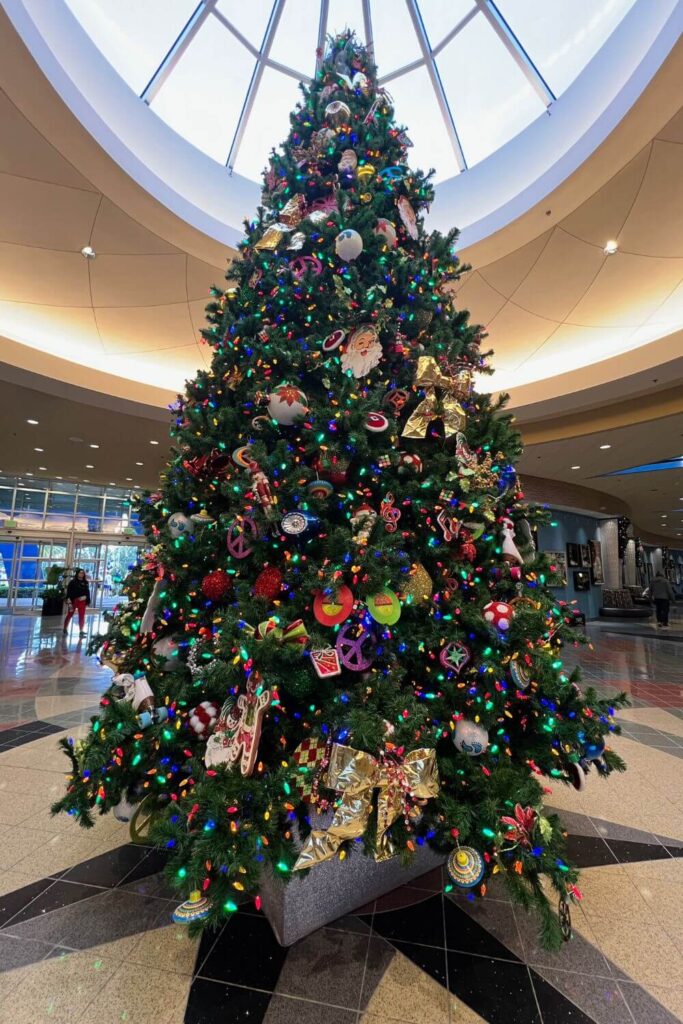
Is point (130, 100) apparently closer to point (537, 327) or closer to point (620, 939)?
point (537, 327)

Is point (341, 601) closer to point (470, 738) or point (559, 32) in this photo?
Result: point (470, 738)

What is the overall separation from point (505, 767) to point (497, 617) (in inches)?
21.9

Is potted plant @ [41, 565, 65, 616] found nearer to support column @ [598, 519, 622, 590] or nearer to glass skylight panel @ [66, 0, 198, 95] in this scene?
glass skylight panel @ [66, 0, 198, 95]

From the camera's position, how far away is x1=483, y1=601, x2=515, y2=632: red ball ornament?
62.9 inches

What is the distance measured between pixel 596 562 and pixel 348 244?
1602 cm

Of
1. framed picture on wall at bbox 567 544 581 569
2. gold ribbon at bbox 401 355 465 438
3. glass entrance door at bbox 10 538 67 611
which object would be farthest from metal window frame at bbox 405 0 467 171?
glass entrance door at bbox 10 538 67 611

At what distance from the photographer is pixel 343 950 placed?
4.99 ft

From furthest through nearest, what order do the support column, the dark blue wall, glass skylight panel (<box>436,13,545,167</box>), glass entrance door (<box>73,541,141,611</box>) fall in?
glass entrance door (<box>73,541,141,611</box>) → the support column → the dark blue wall → glass skylight panel (<box>436,13,545,167</box>)

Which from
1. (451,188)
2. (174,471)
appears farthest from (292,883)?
(451,188)

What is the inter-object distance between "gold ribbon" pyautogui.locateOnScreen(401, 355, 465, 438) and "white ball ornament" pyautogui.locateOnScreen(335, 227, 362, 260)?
2.04 feet

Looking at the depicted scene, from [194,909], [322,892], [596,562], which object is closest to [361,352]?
[194,909]

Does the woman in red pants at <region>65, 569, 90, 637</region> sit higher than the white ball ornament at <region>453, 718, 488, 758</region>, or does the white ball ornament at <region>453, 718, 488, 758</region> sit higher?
the white ball ornament at <region>453, 718, 488, 758</region>

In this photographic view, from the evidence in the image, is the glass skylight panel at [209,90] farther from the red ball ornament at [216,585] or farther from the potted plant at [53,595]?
the potted plant at [53,595]

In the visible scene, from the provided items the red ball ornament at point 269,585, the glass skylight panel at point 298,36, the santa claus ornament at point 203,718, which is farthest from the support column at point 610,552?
the santa claus ornament at point 203,718
